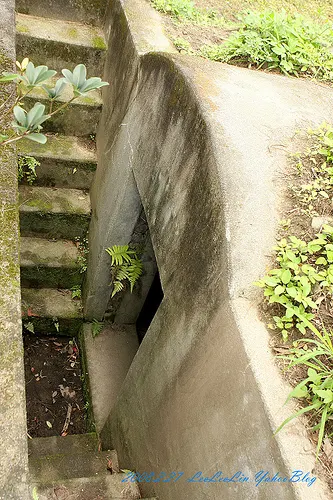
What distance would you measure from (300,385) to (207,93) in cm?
215

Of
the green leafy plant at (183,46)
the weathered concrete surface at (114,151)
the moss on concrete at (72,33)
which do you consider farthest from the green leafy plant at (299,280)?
the moss on concrete at (72,33)

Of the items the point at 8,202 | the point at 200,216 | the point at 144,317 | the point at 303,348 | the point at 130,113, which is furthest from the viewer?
the point at 144,317

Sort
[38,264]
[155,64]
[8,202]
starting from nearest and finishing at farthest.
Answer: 1. [8,202]
2. [155,64]
3. [38,264]

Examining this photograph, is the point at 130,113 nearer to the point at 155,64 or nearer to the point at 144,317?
the point at 155,64

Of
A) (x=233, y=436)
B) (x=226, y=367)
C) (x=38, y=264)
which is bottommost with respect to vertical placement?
(x=38, y=264)

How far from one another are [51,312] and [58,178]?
183 centimetres

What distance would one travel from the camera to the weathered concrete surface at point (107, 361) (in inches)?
211

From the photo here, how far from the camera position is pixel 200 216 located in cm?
284

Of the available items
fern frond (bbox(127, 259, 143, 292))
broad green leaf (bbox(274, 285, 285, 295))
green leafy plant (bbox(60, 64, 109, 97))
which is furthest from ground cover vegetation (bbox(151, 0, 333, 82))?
green leafy plant (bbox(60, 64, 109, 97))

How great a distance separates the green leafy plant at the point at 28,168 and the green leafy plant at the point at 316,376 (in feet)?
14.0

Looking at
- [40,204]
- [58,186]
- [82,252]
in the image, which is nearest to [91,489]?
[82,252]

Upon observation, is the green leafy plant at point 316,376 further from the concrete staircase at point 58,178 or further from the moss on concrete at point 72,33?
the moss on concrete at point 72,33

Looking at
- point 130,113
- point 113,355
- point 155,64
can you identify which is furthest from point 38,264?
point 155,64

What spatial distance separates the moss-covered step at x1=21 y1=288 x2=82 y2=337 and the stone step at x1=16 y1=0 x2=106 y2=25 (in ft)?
12.1
